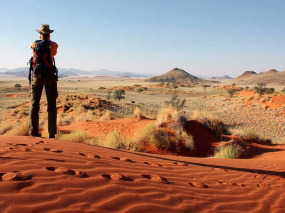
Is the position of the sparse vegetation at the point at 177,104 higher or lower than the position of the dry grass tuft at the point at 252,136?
higher

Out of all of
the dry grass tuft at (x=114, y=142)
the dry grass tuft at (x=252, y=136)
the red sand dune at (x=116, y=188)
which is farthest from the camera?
the dry grass tuft at (x=252, y=136)

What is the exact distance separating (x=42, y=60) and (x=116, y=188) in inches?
145

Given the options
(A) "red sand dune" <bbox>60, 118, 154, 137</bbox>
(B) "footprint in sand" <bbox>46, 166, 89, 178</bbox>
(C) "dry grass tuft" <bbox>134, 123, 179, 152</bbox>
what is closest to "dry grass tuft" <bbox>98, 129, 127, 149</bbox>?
(C) "dry grass tuft" <bbox>134, 123, 179, 152</bbox>

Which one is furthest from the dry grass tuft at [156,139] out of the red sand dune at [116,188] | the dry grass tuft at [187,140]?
the red sand dune at [116,188]

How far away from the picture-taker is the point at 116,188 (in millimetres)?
2861

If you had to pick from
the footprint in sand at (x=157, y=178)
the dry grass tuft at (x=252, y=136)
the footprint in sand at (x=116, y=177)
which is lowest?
the dry grass tuft at (x=252, y=136)

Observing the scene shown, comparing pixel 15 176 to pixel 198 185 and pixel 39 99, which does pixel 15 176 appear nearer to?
pixel 198 185

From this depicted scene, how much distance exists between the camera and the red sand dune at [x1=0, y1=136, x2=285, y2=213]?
2.36 meters

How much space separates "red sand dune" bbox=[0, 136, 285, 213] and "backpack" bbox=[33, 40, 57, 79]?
6.65ft

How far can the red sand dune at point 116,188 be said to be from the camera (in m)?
2.36

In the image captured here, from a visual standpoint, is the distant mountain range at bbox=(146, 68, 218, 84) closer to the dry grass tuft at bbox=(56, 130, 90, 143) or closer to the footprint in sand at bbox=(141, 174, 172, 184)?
the dry grass tuft at bbox=(56, 130, 90, 143)

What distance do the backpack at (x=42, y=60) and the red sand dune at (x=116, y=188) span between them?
2026 millimetres

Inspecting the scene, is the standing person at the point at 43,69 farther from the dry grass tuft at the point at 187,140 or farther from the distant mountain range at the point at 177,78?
the distant mountain range at the point at 177,78

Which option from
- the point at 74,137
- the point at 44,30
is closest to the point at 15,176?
the point at 44,30
